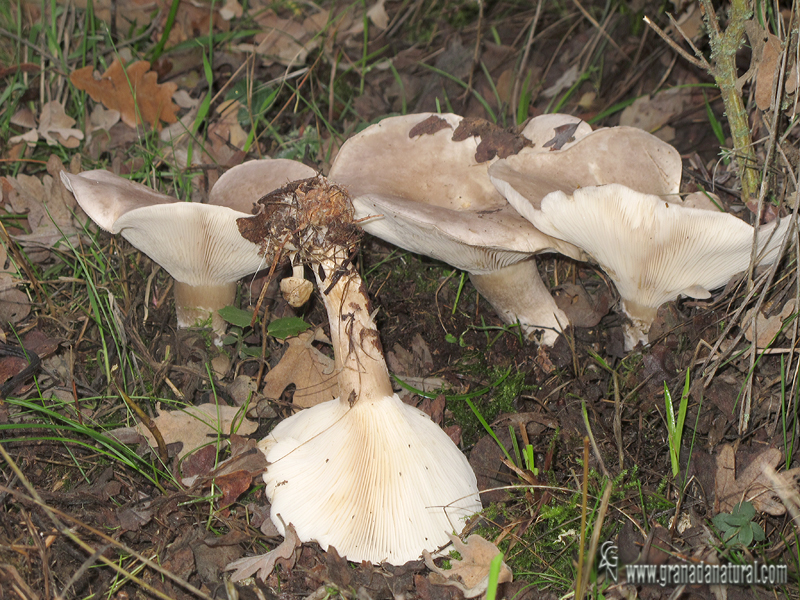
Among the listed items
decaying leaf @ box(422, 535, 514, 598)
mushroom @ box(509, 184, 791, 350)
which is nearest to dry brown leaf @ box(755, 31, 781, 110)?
mushroom @ box(509, 184, 791, 350)

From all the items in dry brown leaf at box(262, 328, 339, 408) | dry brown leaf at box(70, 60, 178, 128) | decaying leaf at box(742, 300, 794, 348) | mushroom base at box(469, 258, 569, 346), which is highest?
dry brown leaf at box(70, 60, 178, 128)

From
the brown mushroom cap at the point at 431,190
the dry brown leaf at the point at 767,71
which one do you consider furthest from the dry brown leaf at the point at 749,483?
the dry brown leaf at the point at 767,71

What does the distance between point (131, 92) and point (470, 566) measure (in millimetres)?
3326

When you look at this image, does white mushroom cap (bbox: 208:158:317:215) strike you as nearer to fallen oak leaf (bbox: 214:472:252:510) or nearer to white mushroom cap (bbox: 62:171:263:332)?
white mushroom cap (bbox: 62:171:263:332)

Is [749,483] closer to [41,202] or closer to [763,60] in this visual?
[763,60]

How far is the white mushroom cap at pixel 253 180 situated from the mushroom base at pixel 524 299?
103 centimetres

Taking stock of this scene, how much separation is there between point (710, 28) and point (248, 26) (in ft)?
10.1

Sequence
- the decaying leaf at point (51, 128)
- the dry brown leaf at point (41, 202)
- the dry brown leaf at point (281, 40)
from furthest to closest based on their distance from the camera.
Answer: the dry brown leaf at point (281, 40) → the decaying leaf at point (51, 128) → the dry brown leaf at point (41, 202)

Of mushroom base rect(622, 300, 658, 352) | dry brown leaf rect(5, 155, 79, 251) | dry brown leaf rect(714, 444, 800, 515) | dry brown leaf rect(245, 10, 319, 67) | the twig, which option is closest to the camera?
dry brown leaf rect(714, 444, 800, 515)

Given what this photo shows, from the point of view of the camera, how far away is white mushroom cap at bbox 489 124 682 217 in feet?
8.84

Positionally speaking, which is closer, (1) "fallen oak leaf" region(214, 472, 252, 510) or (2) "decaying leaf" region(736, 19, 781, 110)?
(1) "fallen oak leaf" region(214, 472, 252, 510)

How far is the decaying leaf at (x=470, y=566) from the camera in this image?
2.12 m

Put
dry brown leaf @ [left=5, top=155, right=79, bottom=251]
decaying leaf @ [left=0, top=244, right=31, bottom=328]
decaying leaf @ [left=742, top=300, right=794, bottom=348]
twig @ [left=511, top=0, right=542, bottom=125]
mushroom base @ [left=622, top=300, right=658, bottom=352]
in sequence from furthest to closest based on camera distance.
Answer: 1. twig @ [left=511, top=0, right=542, bottom=125]
2. dry brown leaf @ [left=5, top=155, right=79, bottom=251]
3. decaying leaf @ [left=0, top=244, right=31, bottom=328]
4. mushroom base @ [left=622, top=300, right=658, bottom=352]
5. decaying leaf @ [left=742, top=300, right=794, bottom=348]

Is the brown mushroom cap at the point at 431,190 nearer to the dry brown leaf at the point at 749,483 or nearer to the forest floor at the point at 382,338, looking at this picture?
the forest floor at the point at 382,338
